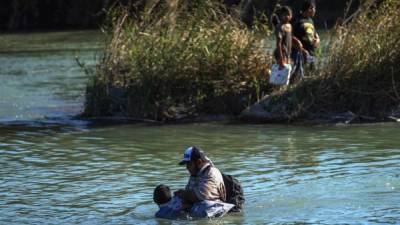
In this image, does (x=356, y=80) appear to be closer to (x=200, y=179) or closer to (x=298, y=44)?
(x=298, y=44)

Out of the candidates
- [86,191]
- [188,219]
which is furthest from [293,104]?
[188,219]

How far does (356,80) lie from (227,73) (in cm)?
218

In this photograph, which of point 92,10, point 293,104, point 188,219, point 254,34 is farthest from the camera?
point 92,10

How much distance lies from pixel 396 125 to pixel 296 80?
6.57ft

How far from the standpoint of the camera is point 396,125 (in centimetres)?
1622

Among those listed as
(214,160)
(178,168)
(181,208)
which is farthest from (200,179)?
(214,160)

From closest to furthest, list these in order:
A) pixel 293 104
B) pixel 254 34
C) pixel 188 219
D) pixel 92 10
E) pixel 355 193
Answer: pixel 188 219 → pixel 355 193 → pixel 293 104 → pixel 254 34 → pixel 92 10

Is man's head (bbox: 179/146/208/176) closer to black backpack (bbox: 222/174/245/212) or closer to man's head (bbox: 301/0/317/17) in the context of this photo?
black backpack (bbox: 222/174/245/212)

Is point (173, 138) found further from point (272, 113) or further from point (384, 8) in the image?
point (384, 8)

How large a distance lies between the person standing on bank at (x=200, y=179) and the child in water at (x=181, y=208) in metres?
0.07

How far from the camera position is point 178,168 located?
13.4 m

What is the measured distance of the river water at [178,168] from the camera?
10766 millimetres

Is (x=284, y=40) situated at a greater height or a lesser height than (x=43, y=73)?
greater

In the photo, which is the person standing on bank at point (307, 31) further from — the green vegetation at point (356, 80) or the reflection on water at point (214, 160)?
the reflection on water at point (214, 160)
